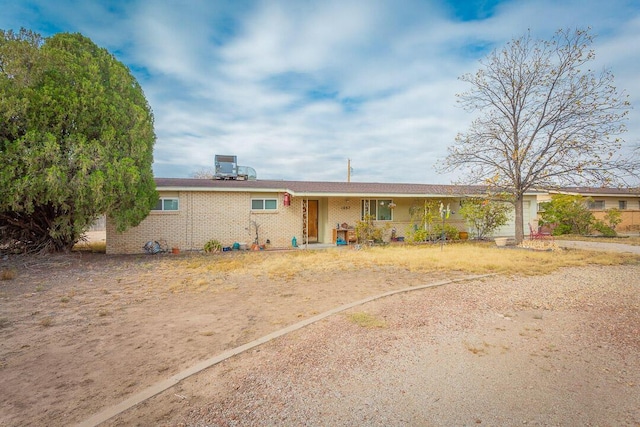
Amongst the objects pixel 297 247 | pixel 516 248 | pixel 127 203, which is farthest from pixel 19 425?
pixel 516 248

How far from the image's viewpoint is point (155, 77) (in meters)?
15.3

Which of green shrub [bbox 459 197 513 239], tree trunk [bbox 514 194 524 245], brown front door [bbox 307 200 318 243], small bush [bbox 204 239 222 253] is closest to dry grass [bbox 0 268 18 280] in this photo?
small bush [bbox 204 239 222 253]

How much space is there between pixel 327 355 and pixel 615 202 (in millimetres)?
31537

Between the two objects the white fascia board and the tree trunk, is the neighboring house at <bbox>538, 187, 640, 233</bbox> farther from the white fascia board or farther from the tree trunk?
the white fascia board

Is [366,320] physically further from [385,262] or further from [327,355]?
[385,262]

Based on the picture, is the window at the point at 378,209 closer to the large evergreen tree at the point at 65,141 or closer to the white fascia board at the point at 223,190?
the white fascia board at the point at 223,190

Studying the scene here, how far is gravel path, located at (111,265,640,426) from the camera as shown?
2.66 metres

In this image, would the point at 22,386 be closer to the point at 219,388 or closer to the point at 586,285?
the point at 219,388

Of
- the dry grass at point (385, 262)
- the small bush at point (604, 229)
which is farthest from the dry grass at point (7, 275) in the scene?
the small bush at point (604, 229)

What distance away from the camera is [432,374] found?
338 centimetres

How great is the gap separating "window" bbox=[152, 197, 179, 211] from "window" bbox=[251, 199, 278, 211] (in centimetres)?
333

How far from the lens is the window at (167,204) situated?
13.8 meters

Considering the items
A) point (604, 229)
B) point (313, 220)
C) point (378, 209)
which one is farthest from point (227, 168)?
point (604, 229)

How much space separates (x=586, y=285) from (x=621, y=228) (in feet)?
69.5
